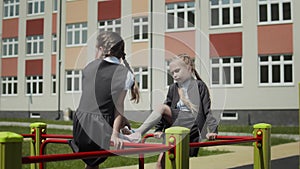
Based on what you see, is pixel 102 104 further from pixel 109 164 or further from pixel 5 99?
pixel 5 99

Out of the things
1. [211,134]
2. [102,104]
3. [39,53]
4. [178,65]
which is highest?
[39,53]

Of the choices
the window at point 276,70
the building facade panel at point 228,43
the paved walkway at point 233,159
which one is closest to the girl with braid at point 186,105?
the paved walkway at point 233,159

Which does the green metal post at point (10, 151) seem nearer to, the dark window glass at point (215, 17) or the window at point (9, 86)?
the dark window glass at point (215, 17)

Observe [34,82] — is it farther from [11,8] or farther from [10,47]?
[11,8]

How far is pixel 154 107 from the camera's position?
460 centimetres

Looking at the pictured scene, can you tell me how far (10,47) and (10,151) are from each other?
109ft

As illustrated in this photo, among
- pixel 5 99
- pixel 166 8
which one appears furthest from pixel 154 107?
pixel 5 99

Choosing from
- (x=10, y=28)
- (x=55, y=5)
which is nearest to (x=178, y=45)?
(x=55, y=5)

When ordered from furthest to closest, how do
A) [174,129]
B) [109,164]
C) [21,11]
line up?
[21,11]
[109,164]
[174,129]

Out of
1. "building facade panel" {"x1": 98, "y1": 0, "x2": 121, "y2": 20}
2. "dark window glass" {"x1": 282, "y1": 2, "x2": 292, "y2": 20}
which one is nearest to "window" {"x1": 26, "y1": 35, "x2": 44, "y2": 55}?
"building facade panel" {"x1": 98, "y1": 0, "x2": 121, "y2": 20}

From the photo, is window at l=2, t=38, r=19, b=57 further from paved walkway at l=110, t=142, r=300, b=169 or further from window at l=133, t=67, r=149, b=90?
window at l=133, t=67, r=149, b=90

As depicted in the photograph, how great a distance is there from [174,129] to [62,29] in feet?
93.4

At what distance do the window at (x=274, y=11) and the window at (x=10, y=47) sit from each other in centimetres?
1685

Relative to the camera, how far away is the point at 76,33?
30953 millimetres
